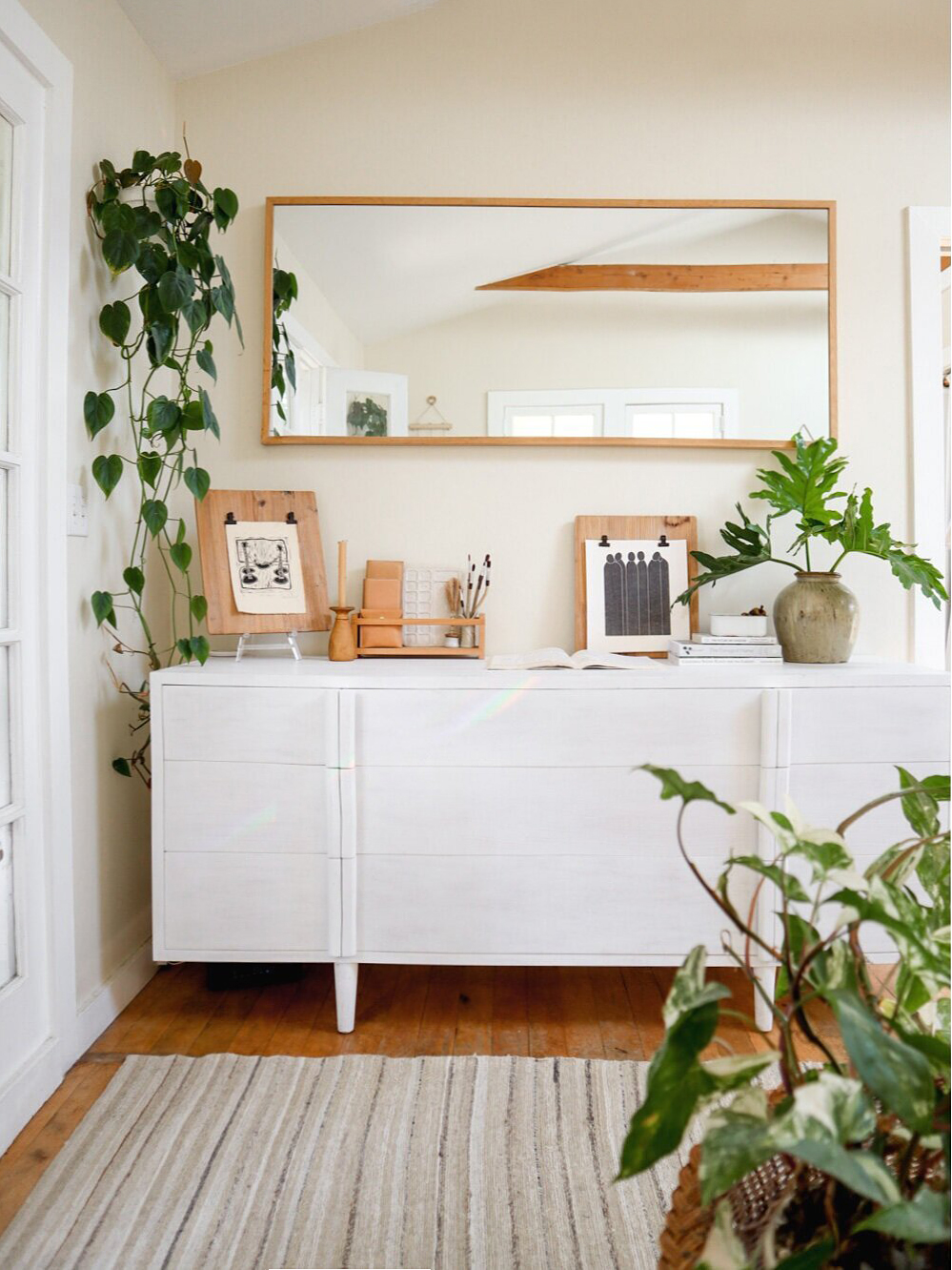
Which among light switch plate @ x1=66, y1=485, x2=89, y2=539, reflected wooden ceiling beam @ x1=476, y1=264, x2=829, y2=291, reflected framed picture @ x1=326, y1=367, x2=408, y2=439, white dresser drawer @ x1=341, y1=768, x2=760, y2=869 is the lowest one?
white dresser drawer @ x1=341, y1=768, x2=760, y2=869

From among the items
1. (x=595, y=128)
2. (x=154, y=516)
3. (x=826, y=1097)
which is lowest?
(x=826, y=1097)

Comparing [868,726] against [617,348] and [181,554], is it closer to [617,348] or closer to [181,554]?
[617,348]

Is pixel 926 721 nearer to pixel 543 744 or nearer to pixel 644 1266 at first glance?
pixel 543 744

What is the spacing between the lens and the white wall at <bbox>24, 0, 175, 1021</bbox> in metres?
1.99

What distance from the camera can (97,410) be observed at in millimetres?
1990

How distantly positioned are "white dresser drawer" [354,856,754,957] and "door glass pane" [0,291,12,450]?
1143 millimetres

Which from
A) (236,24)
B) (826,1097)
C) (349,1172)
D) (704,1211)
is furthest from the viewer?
(236,24)

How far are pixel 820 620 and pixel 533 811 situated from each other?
0.86m

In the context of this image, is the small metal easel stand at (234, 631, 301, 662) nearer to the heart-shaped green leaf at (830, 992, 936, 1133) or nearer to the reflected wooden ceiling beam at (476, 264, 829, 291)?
the reflected wooden ceiling beam at (476, 264, 829, 291)

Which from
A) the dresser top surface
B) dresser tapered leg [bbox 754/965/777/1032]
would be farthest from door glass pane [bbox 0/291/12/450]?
dresser tapered leg [bbox 754/965/777/1032]

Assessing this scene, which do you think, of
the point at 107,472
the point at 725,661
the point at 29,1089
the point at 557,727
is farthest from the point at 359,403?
the point at 29,1089

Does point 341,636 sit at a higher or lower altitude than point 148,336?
lower

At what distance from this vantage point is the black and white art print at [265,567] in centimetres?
241

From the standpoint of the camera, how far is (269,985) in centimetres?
233
